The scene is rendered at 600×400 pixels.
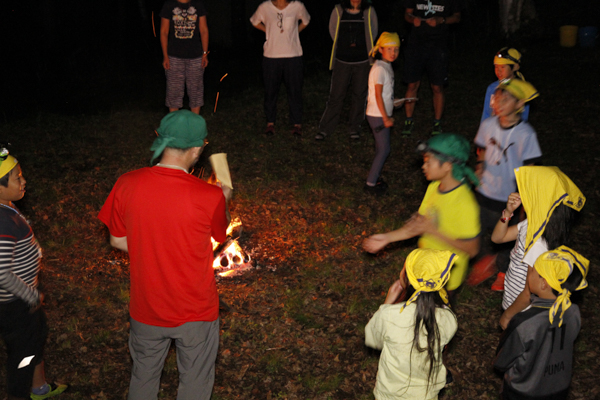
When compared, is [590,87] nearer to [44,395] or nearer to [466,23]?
[466,23]

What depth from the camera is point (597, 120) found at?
10.8 m

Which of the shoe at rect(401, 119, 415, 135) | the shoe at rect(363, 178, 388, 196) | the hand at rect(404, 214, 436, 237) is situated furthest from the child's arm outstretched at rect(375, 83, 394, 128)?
the hand at rect(404, 214, 436, 237)

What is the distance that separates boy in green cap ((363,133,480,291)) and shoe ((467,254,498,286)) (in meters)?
1.92

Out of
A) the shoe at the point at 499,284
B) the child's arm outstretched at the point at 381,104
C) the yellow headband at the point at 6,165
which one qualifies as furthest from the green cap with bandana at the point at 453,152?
the yellow headband at the point at 6,165

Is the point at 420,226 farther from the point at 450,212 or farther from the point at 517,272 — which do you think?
the point at 517,272

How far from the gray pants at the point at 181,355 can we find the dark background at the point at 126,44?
10169 mm

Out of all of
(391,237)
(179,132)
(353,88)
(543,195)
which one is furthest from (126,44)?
(543,195)

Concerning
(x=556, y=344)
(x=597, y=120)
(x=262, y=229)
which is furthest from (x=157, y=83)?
(x=556, y=344)

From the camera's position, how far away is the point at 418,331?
10.9 feet

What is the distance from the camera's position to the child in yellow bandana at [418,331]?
10.9 feet

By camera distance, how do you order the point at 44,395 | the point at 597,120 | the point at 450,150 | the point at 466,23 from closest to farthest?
the point at 450,150 < the point at 44,395 < the point at 597,120 < the point at 466,23

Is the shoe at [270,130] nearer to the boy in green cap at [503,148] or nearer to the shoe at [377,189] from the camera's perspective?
the shoe at [377,189]

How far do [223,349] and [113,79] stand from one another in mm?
12916

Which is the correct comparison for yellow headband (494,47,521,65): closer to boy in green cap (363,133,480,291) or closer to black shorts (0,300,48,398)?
boy in green cap (363,133,480,291)
